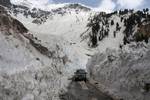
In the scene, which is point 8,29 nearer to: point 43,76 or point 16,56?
point 16,56

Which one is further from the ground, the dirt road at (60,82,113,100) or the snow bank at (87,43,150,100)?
the snow bank at (87,43,150,100)

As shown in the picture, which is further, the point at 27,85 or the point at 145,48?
the point at 145,48

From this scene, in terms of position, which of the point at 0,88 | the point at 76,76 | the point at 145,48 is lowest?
the point at 76,76

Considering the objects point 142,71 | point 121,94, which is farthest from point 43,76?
point 142,71

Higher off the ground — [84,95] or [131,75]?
[131,75]

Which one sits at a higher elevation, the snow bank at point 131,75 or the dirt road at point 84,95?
the snow bank at point 131,75

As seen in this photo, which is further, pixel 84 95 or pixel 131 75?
pixel 84 95

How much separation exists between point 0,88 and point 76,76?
84.3ft

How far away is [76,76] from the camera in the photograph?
143ft

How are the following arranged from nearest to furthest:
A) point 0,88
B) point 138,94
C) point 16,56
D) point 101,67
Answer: point 0,88 < point 138,94 < point 16,56 < point 101,67

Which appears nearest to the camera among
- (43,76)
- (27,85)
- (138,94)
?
(27,85)

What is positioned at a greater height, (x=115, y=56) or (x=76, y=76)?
(x=115, y=56)

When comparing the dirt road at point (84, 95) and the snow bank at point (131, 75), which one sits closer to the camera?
the snow bank at point (131, 75)

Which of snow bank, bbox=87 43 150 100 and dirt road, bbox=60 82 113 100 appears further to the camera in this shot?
dirt road, bbox=60 82 113 100
